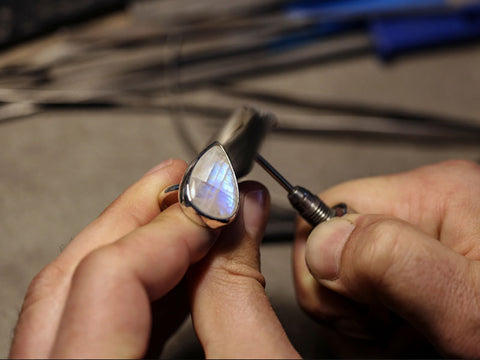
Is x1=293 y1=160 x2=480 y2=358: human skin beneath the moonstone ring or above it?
beneath

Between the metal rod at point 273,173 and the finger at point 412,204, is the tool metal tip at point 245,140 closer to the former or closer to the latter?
the metal rod at point 273,173

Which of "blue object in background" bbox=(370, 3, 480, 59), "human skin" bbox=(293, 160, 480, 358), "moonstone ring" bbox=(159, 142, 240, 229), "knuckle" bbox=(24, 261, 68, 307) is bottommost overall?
"human skin" bbox=(293, 160, 480, 358)

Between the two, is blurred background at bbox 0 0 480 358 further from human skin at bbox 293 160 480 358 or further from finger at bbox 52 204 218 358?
finger at bbox 52 204 218 358

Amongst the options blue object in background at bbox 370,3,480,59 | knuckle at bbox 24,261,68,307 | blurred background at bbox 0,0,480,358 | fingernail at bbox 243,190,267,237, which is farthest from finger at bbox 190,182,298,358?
blue object in background at bbox 370,3,480,59

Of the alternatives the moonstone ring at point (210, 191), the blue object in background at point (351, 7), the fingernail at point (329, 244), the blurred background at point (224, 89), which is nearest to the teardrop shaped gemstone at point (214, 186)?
the moonstone ring at point (210, 191)

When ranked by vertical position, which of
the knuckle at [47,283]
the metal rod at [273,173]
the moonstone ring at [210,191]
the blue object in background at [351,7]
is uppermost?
the blue object in background at [351,7]

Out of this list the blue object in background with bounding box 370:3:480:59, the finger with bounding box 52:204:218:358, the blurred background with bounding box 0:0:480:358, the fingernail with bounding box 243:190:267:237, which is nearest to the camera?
the finger with bounding box 52:204:218:358

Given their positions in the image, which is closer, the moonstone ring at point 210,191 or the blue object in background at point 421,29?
the moonstone ring at point 210,191

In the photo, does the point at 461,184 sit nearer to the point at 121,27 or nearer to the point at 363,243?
the point at 363,243
